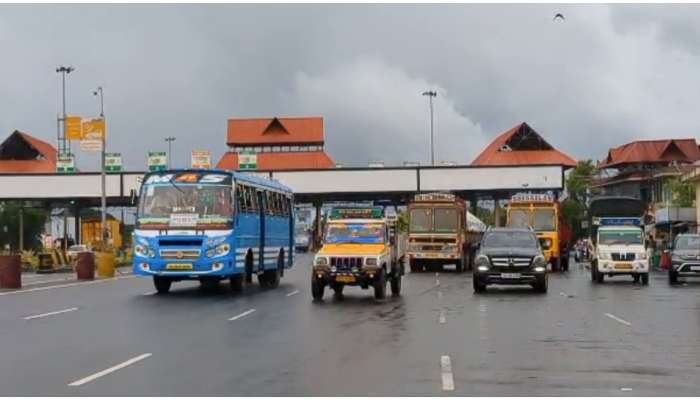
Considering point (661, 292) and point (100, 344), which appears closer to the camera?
point (100, 344)

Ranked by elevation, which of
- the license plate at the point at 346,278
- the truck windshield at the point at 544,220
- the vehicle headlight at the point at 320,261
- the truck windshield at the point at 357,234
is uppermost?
the truck windshield at the point at 544,220

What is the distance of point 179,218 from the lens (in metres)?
26.9

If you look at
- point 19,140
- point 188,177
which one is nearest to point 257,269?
point 188,177

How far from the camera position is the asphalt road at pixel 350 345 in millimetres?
11172

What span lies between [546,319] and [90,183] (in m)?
62.7

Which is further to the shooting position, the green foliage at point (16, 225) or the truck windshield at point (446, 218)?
the green foliage at point (16, 225)

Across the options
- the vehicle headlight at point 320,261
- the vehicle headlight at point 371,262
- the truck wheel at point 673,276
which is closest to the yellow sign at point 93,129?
the vehicle headlight at point 320,261

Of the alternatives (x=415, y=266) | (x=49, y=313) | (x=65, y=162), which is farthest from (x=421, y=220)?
(x=65, y=162)

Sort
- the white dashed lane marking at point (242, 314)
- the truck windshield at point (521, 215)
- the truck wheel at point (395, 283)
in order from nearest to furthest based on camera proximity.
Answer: the white dashed lane marking at point (242, 314)
the truck wheel at point (395, 283)
the truck windshield at point (521, 215)

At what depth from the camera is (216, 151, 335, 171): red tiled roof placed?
300 ft

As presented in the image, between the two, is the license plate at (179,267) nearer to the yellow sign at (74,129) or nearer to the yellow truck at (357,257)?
the yellow truck at (357,257)

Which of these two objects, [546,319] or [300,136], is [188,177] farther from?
[300,136]

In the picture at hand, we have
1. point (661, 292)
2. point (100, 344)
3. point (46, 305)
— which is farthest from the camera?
point (661, 292)

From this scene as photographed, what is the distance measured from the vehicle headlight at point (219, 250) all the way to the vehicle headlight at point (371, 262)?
4.03m
